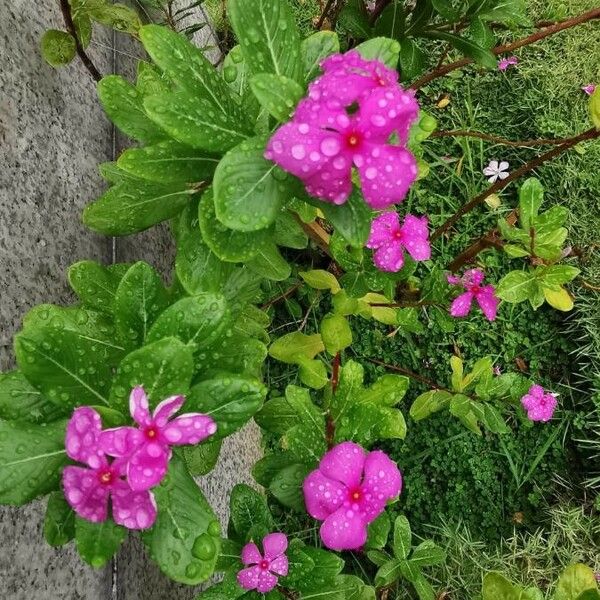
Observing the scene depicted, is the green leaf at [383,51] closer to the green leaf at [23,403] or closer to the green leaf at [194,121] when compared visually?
the green leaf at [194,121]

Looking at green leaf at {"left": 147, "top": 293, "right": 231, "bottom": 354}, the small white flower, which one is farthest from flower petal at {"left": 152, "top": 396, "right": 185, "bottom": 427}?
the small white flower

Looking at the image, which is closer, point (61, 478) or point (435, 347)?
point (61, 478)

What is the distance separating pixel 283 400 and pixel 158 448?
71 cm

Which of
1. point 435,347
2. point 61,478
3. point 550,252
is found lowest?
point 435,347

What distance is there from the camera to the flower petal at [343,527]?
1068mm

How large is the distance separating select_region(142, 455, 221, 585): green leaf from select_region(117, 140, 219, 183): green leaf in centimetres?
42

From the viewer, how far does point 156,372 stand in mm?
761

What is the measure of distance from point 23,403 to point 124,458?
23cm

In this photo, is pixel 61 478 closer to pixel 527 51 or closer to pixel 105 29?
pixel 105 29

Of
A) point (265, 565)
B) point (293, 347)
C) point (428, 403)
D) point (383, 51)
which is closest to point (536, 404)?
point (428, 403)

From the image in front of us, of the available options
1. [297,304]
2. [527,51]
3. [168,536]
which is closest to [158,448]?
[168,536]

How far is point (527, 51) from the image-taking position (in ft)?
9.67

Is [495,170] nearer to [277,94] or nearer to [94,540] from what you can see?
[277,94]

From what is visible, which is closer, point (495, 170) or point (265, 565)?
point (265, 565)
